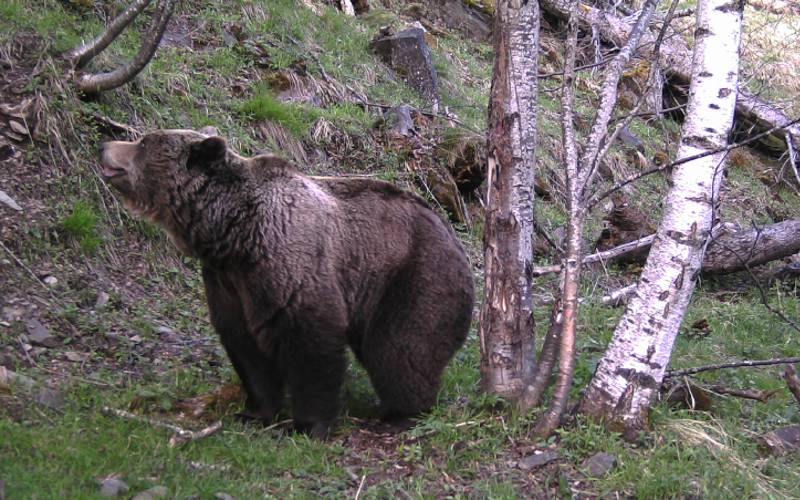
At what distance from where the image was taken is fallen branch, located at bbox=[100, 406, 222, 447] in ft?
14.7

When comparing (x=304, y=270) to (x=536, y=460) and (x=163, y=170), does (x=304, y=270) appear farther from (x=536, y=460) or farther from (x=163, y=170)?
(x=536, y=460)

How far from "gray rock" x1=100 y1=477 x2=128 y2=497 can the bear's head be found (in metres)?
1.82

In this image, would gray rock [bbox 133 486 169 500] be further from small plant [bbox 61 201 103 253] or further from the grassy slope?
small plant [bbox 61 201 103 253]

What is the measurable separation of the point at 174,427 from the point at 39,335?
1.63 metres

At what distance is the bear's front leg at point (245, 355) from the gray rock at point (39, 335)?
126 centimetres

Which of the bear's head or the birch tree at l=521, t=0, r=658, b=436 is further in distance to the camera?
the bear's head

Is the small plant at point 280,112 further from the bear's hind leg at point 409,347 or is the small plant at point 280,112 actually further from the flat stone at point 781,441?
the flat stone at point 781,441

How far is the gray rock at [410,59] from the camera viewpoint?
1170 cm

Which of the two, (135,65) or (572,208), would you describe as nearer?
(572,208)

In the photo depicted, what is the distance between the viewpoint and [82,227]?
6.66m

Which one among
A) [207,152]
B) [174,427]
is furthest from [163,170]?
[174,427]

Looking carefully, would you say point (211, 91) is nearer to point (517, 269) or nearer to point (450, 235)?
point (450, 235)

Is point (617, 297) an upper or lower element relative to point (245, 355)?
upper

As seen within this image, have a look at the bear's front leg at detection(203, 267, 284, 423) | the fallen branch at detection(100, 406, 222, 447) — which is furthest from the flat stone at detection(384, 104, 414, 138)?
the fallen branch at detection(100, 406, 222, 447)
